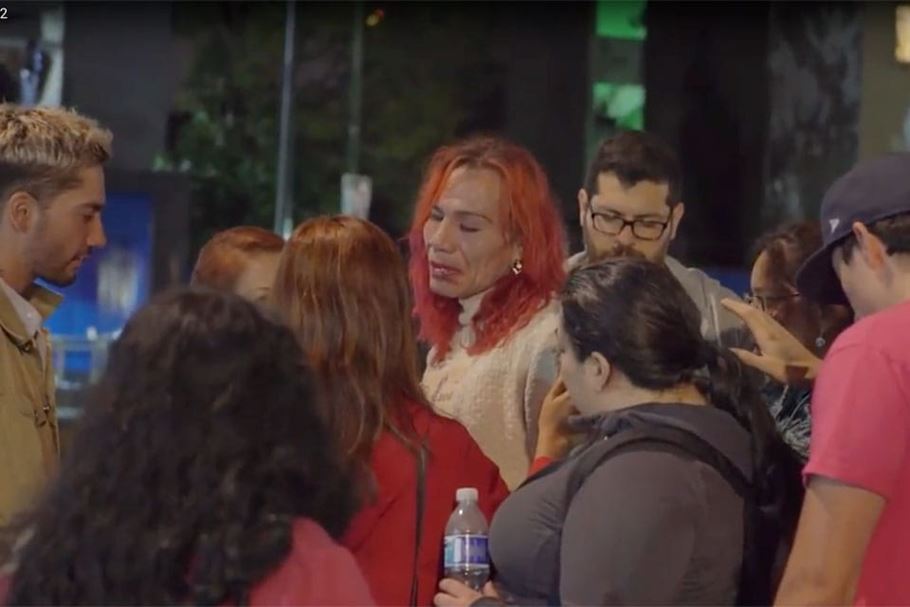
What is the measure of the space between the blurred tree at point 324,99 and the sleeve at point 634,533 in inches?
127

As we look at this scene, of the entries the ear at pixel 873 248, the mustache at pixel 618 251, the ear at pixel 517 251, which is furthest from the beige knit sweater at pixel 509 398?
the ear at pixel 873 248

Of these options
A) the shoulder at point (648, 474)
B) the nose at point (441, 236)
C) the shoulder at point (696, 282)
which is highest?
the nose at point (441, 236)

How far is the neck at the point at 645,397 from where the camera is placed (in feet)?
7.68

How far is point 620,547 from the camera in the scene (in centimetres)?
218

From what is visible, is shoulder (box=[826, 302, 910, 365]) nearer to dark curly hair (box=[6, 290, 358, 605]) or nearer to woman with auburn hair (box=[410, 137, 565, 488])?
dark curly hair (box=[6, 290, 358, 605])

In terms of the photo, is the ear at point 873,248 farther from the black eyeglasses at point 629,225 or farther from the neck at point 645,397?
the black eyeglasses at point 629,225

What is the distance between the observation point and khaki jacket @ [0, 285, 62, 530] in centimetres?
274

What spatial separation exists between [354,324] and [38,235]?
784 mm

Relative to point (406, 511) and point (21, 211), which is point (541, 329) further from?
point (21, 211)

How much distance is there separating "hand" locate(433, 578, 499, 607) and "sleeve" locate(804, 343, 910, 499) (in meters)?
0.61

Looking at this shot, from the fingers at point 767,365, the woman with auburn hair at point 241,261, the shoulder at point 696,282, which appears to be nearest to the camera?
the fingers at point 767,365

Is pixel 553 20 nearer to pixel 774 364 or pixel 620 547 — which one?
pixel 774 364

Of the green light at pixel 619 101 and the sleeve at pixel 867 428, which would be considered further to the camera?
the green light at pixel 619 101

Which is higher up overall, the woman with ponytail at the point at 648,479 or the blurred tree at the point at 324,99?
the blurred tree at the point at 324,99
